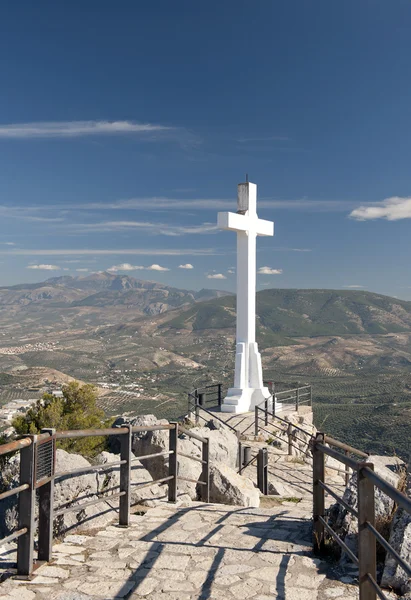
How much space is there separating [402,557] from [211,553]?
1.75 m

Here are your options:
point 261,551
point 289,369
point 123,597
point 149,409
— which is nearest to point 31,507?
point 123,597

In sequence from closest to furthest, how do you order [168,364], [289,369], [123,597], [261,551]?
[123,597]
[261,551]
[289,369]
[168,364]

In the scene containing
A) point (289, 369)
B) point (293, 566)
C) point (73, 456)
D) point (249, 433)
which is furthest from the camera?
point (289, 369)

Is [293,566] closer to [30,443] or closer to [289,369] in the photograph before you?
[30,443]

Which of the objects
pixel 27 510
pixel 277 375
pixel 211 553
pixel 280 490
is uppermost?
pixel 27 510

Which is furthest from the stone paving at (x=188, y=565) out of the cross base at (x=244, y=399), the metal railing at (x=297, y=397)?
the metal railing at (x=297, y=397)

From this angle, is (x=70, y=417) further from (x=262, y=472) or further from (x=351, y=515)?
(x=351, y=515)

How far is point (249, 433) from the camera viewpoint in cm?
1599

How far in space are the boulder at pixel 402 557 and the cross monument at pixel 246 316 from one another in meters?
13.0

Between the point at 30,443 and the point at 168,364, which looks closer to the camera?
the point at 30,443

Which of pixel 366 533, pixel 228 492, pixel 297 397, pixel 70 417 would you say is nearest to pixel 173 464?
pixel 228 492

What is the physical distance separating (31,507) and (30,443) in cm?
52

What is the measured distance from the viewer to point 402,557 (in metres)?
4.54

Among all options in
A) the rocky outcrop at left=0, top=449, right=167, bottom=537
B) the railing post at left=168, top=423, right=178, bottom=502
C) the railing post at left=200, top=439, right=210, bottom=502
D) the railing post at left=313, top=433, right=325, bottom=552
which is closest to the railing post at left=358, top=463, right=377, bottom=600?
the railing post at left=313, top=433, right=325, bottom=552
